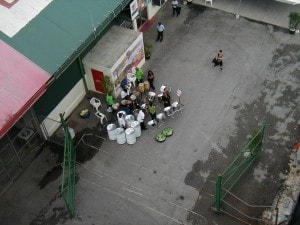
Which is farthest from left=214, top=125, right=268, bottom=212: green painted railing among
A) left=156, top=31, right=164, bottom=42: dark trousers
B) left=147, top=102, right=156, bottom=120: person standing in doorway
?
left=156, top=31, right=164, bottom=42: dark trousers

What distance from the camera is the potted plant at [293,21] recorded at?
2855 cm

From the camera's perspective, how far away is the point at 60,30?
23.1 meters

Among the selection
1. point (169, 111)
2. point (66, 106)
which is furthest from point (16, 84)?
point (169, 111)

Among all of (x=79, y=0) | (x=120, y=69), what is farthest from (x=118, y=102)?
(x=79, y=0)

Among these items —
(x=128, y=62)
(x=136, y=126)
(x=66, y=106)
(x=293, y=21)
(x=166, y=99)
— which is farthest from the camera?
(x=293, y=21)

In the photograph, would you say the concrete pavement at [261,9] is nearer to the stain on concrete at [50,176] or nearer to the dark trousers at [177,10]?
the dark trousers at [177,10]

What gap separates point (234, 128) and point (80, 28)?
9.70m

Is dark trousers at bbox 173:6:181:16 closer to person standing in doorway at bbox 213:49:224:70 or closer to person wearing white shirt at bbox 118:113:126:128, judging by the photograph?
person standing in doorway at bbox 213:49:224:70

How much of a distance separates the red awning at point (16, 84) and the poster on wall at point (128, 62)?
5.24m

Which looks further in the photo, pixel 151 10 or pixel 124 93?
pixel 151 10

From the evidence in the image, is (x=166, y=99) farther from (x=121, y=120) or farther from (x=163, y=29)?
(x=163, y=29)

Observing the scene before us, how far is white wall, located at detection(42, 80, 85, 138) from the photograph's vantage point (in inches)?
958

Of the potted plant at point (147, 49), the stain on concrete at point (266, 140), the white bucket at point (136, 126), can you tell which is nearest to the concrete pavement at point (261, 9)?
the stain on concrete at point (266, 140)

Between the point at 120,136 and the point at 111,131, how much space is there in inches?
23.2
